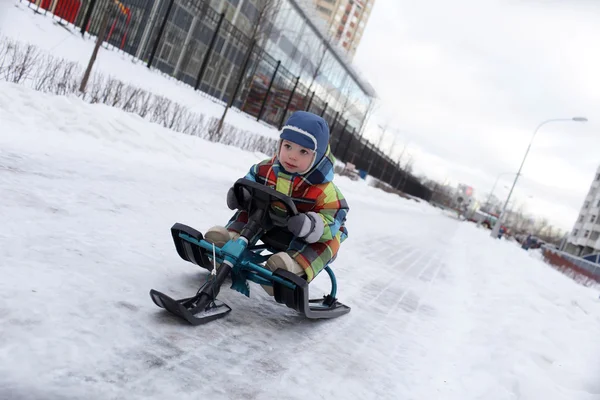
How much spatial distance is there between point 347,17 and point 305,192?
325 ft

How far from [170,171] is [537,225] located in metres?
195

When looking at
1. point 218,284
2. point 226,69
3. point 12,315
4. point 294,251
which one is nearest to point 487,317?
point 294,251

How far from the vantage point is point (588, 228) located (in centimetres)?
7500

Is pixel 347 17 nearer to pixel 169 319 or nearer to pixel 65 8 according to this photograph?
pixel 65 8

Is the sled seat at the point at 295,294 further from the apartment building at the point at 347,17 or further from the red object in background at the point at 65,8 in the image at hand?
the apartment building at the point at 347,17

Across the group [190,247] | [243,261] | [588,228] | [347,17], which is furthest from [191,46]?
[347,17]

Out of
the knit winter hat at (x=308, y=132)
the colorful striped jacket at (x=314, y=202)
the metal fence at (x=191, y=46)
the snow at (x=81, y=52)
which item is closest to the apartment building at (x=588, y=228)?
the metal fence at (x=191, y=46)

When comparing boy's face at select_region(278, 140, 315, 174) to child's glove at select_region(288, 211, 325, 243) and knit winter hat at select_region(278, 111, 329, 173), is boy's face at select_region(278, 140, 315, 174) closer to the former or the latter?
knit winter hat at select_region(278, 111, 329, 173)

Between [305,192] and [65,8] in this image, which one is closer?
[305,192]

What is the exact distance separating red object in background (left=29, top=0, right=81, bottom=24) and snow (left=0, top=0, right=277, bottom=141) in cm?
42

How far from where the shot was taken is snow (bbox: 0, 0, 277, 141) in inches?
400

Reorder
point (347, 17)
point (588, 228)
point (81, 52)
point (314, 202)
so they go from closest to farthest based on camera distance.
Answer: point (314, 202) < point (81, 52) < point (588, 228) < point (347, 17)

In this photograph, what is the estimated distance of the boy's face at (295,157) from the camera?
2701 millimetres

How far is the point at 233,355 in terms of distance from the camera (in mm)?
2125
